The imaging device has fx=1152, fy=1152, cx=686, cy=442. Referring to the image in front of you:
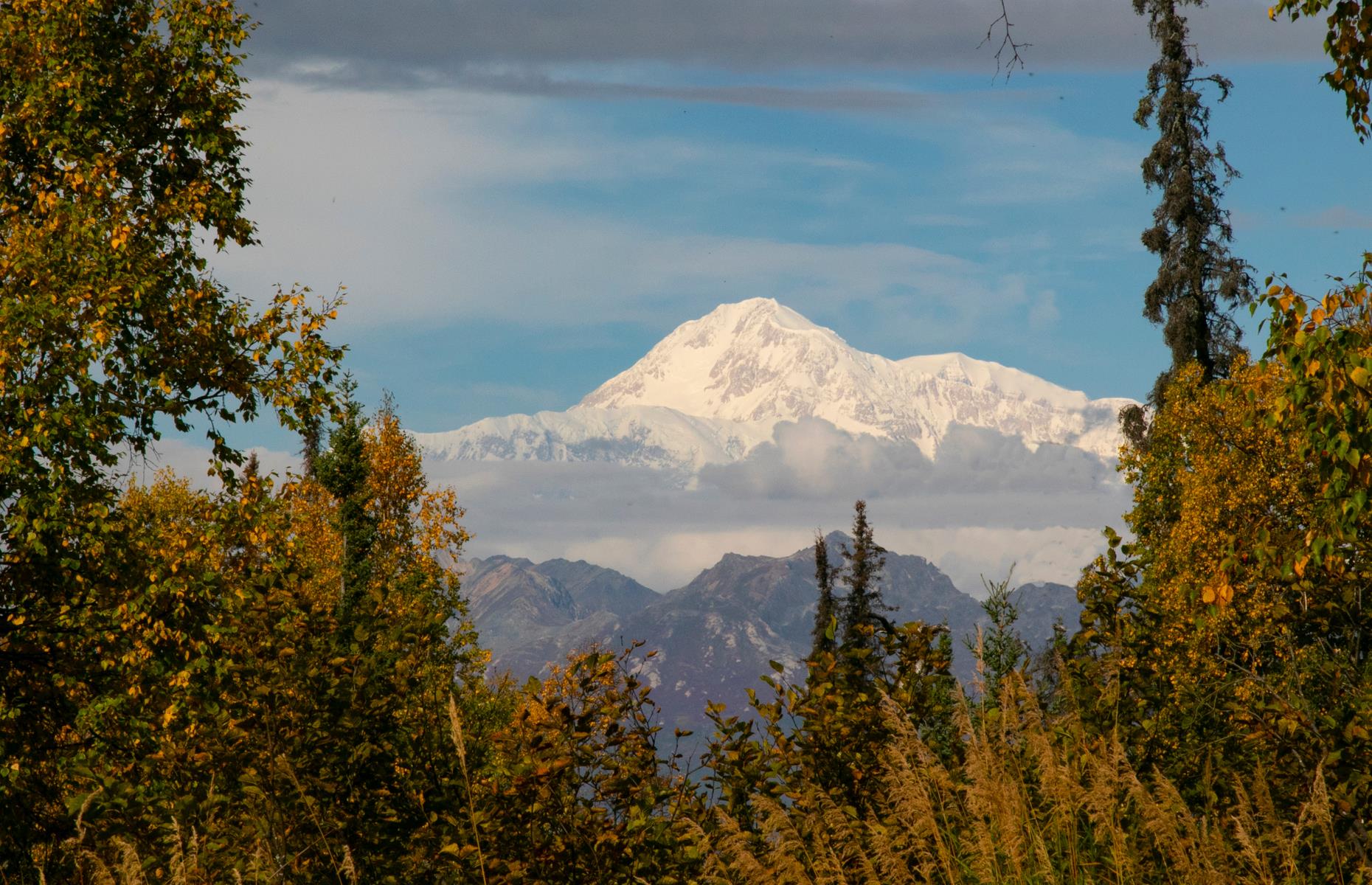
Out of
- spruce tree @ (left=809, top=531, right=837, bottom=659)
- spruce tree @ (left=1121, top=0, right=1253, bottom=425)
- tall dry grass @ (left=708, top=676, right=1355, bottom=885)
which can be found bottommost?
spruce tree @ (left=809, top=531, right=837, bottom=659)

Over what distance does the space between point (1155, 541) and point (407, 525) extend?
27702 millimetres

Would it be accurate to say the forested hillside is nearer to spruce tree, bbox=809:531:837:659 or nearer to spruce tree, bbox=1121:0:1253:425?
spruce tree, bbox=1121:0:1253:425

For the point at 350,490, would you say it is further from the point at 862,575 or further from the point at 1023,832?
the point at 1023,832

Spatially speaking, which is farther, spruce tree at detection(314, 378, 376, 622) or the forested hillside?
spruce tree at detection(314, 378, 376, 622)

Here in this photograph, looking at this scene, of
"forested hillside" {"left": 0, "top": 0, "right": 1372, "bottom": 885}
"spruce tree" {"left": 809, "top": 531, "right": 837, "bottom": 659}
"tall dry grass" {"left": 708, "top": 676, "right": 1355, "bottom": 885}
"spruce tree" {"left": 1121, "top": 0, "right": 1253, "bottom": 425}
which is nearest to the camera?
"tall dry grass" {"left": 708, "top": 676, "right": 1355, "bottom": 885}

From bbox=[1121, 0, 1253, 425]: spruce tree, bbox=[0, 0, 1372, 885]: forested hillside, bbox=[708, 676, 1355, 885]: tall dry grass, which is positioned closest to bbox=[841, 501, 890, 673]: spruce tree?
bbox=[1121, 0, 1253, 425]: spruce tree

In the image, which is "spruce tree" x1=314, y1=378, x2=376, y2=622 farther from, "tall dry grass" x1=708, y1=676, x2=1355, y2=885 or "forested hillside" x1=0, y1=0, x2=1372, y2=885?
"tall dry grass" x1=708, y1=676, x2=1355, y2=885


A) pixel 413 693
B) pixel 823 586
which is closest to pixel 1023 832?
pixel 413 693

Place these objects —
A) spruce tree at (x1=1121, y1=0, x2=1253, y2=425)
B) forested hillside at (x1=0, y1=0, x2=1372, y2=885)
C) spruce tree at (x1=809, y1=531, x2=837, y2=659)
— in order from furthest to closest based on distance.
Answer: spruce tree at (x1=809, y1=531, x2=837, y2=659) → spruce tree at (x1=1121, y1=0, x2=1253, y2=425) → forested hillside at (x1=0, y1=0, x2=1372, y2=885)

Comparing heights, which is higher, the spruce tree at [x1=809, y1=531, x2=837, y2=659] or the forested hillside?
the forested hillside

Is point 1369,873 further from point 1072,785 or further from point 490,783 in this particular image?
point 490,783

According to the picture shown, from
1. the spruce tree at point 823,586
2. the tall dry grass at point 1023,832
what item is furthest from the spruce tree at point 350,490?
the tall dry grass at point 1023,832

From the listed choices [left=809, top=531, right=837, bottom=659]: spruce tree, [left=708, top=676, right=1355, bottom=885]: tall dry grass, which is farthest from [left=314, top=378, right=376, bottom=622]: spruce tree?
[left=708, top=676, right=1355, bottom=885]: tall dry grass

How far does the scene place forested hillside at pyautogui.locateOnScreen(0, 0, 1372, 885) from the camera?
6.03 metres
